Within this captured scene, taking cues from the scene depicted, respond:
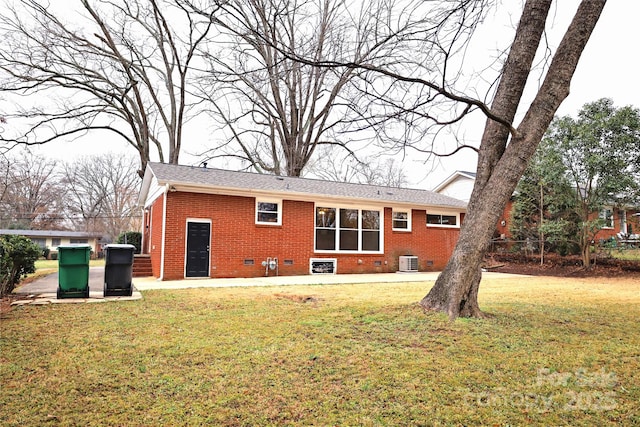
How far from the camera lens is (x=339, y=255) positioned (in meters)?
14.0

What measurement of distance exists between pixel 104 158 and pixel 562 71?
39.3m

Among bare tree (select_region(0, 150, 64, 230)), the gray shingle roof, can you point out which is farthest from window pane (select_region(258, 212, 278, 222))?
bare tree (select_region(0, 150, 64, 230))

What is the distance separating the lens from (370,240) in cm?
1474

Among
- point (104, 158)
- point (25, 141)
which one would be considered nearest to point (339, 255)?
point (25, 141)

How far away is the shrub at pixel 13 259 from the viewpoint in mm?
7018

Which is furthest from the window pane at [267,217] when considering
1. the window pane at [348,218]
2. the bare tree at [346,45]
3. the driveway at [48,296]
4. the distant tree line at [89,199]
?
the distant tree line at [89,199]

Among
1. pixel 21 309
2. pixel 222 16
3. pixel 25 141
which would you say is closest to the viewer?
→ pixel 222 16

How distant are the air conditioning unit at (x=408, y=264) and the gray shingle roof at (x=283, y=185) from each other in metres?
2.23

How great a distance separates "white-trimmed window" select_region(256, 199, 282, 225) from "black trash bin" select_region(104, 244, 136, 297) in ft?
17.1

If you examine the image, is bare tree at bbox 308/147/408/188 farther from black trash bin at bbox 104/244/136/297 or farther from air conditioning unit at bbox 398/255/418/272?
black trash bin at bbox 104/244/136/297

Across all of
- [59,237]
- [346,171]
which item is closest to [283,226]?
[346,171]

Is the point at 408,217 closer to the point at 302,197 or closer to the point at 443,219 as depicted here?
the point at 443,219

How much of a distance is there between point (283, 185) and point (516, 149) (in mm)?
9233

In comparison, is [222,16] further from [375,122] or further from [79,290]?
[79,290]
